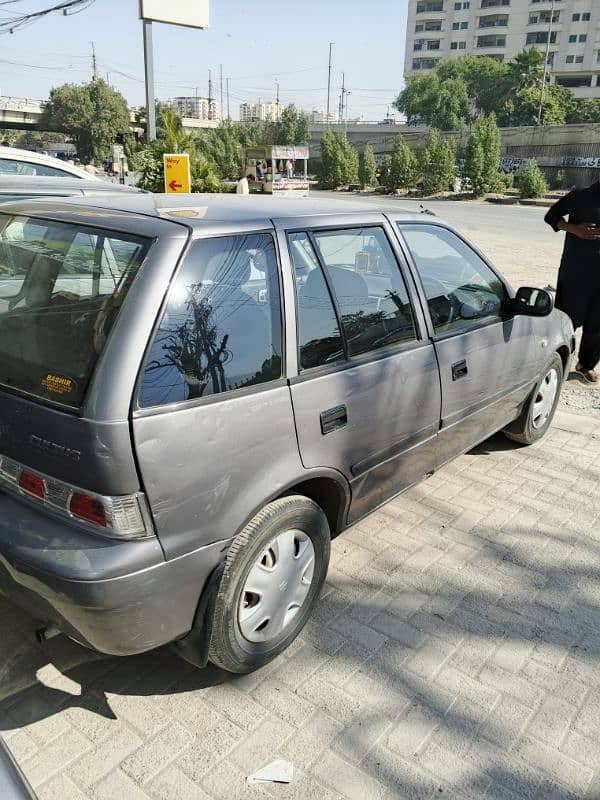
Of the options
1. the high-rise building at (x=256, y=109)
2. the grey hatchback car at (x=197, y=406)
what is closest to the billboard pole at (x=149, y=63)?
the grey hatchback car at (x=197, y=406)

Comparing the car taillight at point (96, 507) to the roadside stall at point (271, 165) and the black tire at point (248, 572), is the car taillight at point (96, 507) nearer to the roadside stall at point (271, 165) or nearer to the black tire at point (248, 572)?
the black tire at point (248, 572)

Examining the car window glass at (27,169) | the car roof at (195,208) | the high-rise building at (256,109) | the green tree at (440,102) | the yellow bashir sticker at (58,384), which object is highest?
the high-rise building at (256,109)

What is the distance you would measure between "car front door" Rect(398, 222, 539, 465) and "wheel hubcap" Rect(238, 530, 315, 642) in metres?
1.18

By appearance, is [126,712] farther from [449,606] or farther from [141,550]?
[449,606]

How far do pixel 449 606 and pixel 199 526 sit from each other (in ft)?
4.89

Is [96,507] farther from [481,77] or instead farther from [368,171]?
[481,77]

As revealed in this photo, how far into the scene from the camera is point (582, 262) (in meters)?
5.73

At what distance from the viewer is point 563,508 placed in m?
3.95

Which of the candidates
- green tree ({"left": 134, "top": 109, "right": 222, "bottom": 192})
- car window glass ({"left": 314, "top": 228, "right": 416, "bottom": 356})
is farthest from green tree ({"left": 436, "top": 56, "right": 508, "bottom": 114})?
car window glass ({"left": 314, "top": 228, "right": 416, "bottom": 356})

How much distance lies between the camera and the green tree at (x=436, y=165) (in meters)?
38.9

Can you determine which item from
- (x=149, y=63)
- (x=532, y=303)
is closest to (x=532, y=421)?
(x=532, y=303)

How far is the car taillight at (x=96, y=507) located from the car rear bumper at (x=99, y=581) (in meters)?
0.03

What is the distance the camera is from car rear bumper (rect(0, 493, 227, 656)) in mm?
1955

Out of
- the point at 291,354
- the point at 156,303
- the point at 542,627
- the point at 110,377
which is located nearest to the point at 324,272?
the point at 291,354
